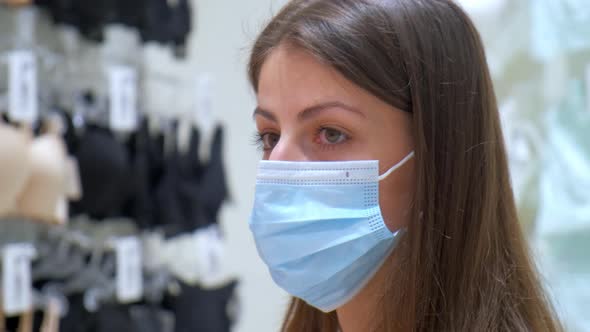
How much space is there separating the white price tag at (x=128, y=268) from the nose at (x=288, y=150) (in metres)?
1.64

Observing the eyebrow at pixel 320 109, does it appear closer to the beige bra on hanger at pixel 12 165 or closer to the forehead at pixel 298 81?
the forehead at pixel 298 81

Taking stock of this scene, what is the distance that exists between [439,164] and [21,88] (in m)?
1.58

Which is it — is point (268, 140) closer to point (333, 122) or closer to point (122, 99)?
point (333, 122)

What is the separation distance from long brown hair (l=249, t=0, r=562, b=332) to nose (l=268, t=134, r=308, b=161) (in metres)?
0.14

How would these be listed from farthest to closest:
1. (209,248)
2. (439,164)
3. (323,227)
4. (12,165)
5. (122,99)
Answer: (209,248) → (122,99) → (12,165) → (323,227) → (439,164)

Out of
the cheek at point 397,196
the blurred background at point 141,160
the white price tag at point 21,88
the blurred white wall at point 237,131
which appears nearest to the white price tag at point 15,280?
the blurred background at point 141,160

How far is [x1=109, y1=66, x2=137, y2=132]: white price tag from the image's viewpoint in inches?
101

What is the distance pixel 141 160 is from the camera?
8.60ft

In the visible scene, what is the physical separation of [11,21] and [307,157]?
66.4 inches

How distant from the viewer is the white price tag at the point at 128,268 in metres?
2.62

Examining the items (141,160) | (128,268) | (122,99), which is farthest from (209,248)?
(122,99)

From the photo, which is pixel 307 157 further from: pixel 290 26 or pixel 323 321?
pixel 323 321

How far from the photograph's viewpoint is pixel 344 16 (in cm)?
106

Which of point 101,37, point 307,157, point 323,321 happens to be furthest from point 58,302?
point 307,157
